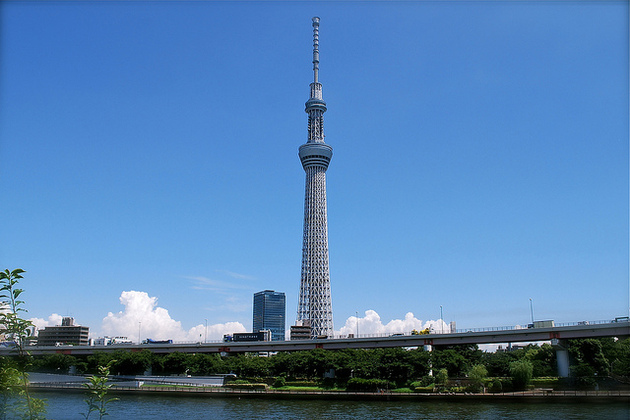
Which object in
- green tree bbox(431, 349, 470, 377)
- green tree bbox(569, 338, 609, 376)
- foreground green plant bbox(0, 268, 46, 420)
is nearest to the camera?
foreground green plant bbox(0, 268, 46, 420)

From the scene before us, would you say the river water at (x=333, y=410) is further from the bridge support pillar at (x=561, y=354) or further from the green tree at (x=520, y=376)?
the bridge support pillar at (x=561, y=354)

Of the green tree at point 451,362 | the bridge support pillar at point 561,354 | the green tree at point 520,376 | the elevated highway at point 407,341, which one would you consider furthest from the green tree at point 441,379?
the bridge support pillar at point 561,354

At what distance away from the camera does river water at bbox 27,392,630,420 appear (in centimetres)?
6056

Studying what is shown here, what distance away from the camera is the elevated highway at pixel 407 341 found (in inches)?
3733

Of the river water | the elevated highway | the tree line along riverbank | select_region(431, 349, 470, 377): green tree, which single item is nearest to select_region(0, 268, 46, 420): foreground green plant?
the river water

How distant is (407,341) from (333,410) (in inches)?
1889

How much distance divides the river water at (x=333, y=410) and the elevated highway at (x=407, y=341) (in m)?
26.7

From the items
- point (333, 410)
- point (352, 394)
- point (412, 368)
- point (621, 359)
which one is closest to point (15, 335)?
point (333, 410)

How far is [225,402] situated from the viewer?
267ft

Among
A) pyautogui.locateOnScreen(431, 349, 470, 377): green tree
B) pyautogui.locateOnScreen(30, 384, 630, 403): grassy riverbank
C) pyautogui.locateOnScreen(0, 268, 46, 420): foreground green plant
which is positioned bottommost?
pyautogui.locateOnScreen(30, 384, 630, 403): grassy riverbank

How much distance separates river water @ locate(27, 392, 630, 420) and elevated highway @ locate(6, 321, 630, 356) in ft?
87.5

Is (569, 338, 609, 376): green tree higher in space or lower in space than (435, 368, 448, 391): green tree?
higher

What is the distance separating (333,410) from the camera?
69062 mm

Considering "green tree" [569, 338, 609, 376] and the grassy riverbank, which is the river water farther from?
"green tree" [569, 338, 609, 376]
